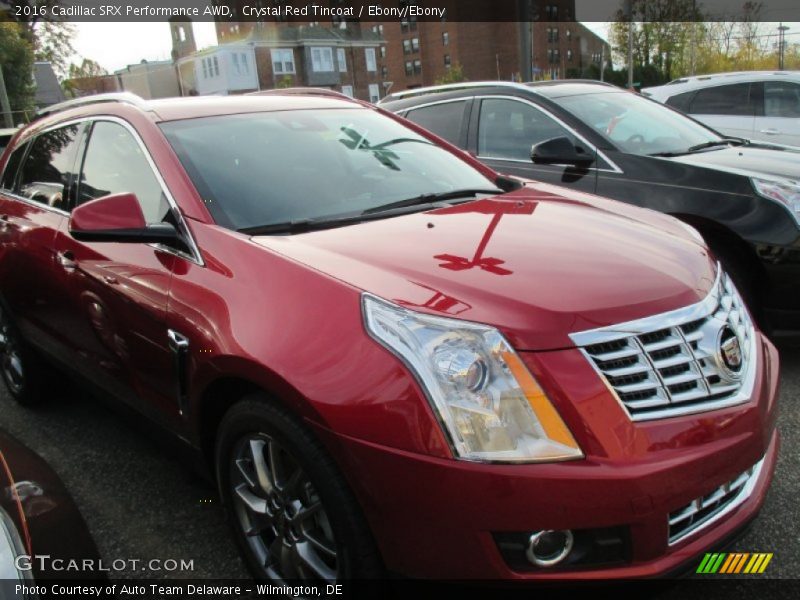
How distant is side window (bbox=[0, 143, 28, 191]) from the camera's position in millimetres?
4082

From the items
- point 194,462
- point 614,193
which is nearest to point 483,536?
point 194,462

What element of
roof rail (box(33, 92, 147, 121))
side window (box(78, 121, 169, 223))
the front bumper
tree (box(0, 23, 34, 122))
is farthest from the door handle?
tree (box(0, 23, 34, 122))

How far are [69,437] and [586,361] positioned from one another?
3063 mm

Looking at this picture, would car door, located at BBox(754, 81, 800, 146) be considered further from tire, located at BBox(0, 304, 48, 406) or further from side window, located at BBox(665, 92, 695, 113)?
tire, located at BBox(0, 304, 48, 406)

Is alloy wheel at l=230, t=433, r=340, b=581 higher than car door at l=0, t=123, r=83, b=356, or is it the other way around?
car door at l=0, t=123, r=83, b=356

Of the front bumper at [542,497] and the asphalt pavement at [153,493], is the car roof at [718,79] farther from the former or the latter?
the front bumper at [542,497]

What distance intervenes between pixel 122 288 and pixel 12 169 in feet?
6.65

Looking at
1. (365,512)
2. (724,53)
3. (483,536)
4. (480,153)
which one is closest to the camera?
(483,536)

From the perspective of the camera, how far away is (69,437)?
3.79 meters

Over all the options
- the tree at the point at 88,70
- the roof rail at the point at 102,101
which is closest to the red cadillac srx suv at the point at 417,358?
the roof rail at the point at 102,101

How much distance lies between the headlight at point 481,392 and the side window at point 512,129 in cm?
363

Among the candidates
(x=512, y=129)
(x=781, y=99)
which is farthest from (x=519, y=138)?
(x=781, y=99)

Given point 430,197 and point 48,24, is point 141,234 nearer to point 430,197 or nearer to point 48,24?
point 430,197

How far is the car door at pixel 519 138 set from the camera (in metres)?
4.93
